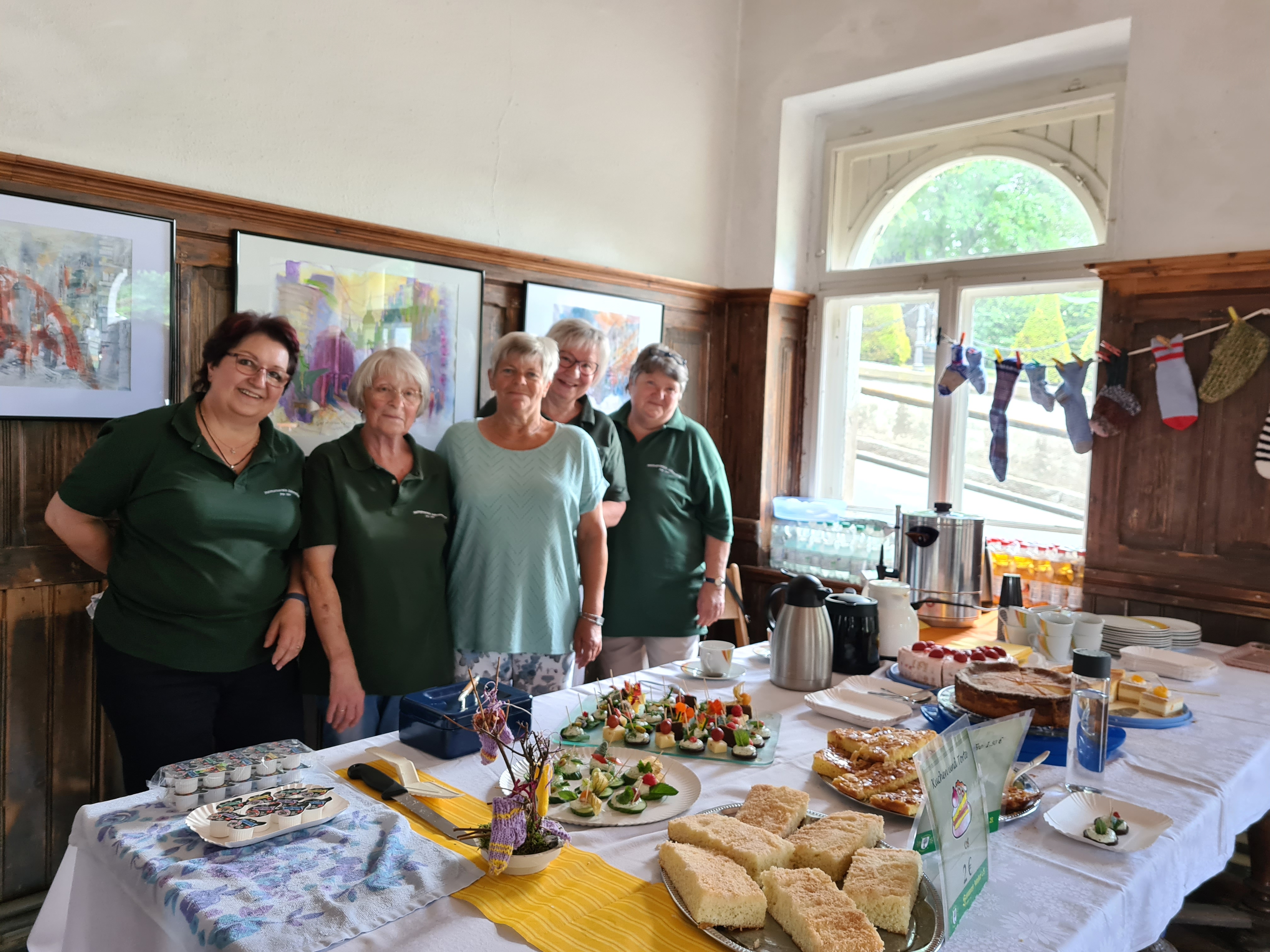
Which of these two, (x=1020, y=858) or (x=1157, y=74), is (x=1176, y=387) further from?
(x=1020, y=858)

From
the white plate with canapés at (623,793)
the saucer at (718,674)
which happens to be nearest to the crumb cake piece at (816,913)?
the white plate with canapés at (623,793)

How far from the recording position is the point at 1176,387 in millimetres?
2955

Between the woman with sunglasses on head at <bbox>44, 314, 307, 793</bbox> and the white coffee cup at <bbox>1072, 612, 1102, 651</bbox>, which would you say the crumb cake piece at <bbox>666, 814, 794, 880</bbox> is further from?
the white coffee cup at <bbox>1072, 612, 1102, 651</bbox>

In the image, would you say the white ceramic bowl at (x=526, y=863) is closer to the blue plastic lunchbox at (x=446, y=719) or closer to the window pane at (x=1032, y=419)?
the blue plastic lunchbox at (x=446, y=719)

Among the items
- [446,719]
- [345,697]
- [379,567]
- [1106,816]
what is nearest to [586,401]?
[379,567]

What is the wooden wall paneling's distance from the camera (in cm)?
228

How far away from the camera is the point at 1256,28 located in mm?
2846

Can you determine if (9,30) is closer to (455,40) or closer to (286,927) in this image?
(455,40)

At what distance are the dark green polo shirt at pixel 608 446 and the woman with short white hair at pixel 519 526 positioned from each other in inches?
15.9

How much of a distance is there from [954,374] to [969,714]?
2.37m

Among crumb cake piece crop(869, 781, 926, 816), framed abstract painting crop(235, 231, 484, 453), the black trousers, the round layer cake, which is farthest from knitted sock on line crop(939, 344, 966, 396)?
the black trousers

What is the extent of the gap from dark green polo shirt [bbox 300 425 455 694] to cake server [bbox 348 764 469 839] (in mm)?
642

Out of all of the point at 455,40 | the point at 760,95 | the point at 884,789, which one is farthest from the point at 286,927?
the point at 760,95

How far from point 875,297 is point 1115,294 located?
1158mm
